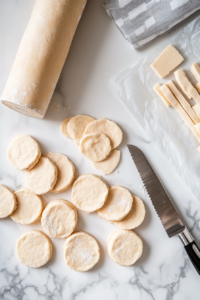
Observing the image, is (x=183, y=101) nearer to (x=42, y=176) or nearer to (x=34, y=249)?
(x=42, y=176)

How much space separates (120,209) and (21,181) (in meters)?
0.51

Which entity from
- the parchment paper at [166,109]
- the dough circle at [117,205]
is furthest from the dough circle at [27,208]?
the parchment paper at [166,109]

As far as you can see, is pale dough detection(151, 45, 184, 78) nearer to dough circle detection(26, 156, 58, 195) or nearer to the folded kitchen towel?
the folded kitchen towel

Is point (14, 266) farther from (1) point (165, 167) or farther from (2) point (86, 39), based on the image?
(2) point (86, 39)

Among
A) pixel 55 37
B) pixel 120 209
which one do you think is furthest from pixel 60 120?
pixel 120 209

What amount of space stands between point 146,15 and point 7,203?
3.61ft

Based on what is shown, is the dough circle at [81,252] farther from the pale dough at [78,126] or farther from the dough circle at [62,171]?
the pale dough at [78,126]

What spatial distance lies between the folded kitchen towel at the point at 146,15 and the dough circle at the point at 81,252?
3.19 feet

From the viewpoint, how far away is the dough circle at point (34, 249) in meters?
1.30

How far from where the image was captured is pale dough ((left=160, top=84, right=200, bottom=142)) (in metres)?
1.28

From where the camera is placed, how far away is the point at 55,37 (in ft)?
3.78

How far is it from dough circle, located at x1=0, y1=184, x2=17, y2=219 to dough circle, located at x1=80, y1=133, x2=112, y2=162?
0.40 m

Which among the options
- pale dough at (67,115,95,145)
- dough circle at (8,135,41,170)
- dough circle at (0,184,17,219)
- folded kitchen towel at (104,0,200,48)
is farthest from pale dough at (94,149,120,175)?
folded kitchen towel at (104,0,200,48)

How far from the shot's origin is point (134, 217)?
131cm
